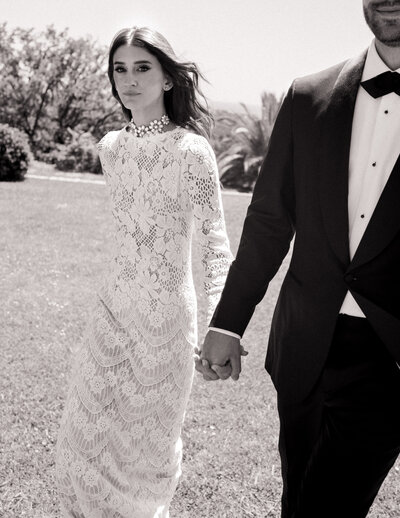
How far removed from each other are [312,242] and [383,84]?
0.61 meters

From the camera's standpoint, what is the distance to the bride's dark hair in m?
3.55

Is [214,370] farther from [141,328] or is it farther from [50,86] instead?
[50,86]

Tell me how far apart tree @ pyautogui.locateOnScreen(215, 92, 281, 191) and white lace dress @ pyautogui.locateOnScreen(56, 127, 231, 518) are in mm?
22224

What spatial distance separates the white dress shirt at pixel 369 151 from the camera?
8.03 ft

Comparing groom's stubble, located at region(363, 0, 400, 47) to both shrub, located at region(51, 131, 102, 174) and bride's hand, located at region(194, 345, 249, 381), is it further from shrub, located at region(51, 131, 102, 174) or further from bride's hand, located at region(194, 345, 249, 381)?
shrub, located at region(51, 131, 102, 174)

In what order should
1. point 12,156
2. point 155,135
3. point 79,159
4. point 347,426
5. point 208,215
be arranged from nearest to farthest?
1. point 347,426
2. point 208,215
3. point 155,135
4. point 12,156
5. point 79,159

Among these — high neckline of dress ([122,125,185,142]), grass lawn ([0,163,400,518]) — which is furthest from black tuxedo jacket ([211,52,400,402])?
grass lawn ([0,163,400,518])

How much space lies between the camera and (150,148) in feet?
11.4

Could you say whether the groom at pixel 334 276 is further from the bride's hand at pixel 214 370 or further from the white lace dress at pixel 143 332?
the white lace dress at pixel 143 332

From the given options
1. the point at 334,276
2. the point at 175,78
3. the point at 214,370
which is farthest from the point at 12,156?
the point at 334,276

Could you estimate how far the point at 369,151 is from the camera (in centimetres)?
250

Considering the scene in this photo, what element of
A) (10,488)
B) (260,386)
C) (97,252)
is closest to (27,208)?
(97,252)

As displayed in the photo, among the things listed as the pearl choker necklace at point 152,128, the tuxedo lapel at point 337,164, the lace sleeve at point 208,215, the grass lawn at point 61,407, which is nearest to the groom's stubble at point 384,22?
the tuxedo lapel at point 337,164

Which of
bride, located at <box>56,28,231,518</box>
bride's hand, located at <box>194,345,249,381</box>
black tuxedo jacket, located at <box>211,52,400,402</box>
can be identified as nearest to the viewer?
black tuxedo jacket, located at <box>211,52,400,402</box>
